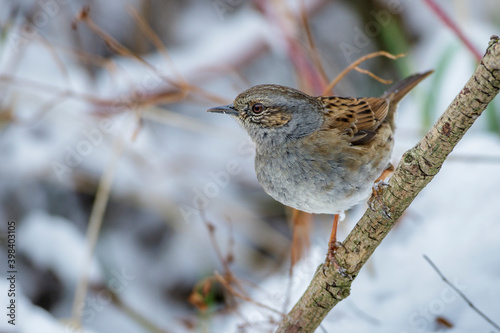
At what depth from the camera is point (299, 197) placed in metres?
2.51

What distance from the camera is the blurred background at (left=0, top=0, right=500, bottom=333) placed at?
374cm

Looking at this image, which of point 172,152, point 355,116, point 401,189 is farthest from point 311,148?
point 172,152

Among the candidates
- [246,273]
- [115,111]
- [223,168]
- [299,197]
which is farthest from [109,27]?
[299,197]

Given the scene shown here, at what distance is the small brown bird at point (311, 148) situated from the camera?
2510mm

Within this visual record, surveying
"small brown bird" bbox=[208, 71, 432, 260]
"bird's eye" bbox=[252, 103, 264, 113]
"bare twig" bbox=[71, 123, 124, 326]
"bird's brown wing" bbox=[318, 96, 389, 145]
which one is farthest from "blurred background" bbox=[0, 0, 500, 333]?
"bird's eye" bbox=[252, 103, 264, 113]

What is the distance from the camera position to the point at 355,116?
2.94m

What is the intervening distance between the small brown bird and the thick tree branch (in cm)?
16

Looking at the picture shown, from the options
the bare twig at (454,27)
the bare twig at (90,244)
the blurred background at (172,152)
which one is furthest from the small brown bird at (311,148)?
the bare twig at (90,244)

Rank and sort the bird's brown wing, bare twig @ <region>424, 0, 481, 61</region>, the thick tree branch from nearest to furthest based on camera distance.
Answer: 1. the thick tree branch
2. the bird's brown wing
3. bare twig @ <region>424, 0, 481, 61</region>

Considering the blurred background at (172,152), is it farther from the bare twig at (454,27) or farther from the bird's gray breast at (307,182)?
the bird's gray breast at (307,182)

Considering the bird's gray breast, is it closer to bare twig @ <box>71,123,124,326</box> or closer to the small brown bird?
the small brown bird

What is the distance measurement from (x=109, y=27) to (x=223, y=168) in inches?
81.5

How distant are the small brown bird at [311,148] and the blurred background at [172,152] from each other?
0.92 metres

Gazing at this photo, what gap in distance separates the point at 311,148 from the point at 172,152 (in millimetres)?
3094
